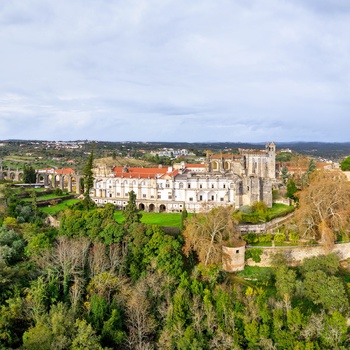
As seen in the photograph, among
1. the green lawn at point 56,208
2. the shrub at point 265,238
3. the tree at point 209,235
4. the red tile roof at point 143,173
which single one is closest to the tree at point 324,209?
the shrub at point 265,238

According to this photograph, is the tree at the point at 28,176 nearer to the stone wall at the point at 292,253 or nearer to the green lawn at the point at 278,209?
the green lawn at the point at 278,209

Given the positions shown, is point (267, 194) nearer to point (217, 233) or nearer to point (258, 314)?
point (217, 233)

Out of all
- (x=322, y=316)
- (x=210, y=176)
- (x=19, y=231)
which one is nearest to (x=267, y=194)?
(x=210, y=176)

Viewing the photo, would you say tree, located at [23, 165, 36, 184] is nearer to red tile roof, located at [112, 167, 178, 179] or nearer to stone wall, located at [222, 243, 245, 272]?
red tile roof, located at [112, 167, 178, 179]

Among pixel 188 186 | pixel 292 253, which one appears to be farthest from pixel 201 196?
pixel 292 253

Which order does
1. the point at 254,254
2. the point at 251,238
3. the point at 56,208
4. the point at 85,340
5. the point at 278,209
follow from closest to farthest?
1. the point at 85,340
2. the point at 254,254
3. the point at 251,238
4. the point at 278,209
5. the point at 56,208

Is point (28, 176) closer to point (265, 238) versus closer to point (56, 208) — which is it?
point (56, 208)
